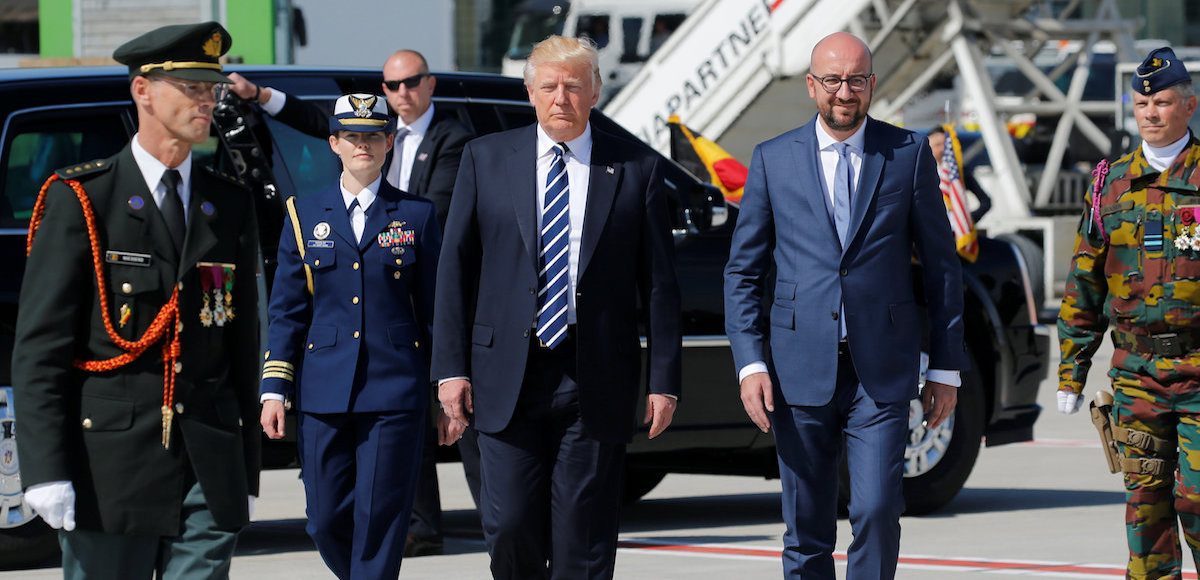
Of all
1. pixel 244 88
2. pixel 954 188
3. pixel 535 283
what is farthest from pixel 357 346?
pixel 954 188

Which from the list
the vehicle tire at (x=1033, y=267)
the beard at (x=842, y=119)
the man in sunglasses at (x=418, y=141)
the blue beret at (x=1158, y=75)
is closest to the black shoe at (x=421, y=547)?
the man in sunglasses at (x=418, y=141)

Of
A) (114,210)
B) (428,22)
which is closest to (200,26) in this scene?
(114,210)

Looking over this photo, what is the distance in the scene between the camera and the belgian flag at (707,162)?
12.3 metres

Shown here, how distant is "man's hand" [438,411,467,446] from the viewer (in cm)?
590

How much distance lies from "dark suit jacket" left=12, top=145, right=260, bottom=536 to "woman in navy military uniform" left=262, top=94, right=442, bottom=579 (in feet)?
5.00

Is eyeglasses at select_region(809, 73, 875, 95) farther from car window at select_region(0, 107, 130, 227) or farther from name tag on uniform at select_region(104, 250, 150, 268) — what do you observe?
car window at select_region(0, 107, 130, 227)

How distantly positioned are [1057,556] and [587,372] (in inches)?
131

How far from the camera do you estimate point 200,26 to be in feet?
16.2

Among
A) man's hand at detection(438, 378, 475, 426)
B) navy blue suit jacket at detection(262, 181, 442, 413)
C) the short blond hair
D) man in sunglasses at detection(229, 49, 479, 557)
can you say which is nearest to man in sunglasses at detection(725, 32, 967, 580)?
the short blond hair

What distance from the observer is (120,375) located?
4727 mm

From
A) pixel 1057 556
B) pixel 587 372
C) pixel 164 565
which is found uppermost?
pixel 587 372

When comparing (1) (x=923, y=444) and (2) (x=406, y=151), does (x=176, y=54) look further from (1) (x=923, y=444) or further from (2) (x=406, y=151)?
(1) (x=923, y=444)

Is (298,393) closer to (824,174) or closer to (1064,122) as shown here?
(824,174)

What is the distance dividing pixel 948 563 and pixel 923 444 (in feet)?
4.48
